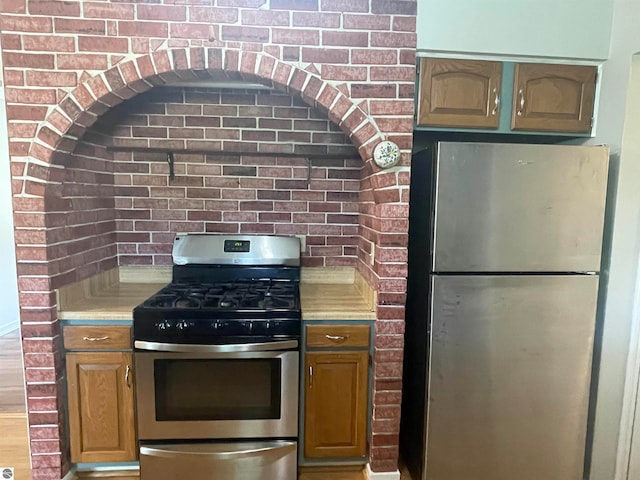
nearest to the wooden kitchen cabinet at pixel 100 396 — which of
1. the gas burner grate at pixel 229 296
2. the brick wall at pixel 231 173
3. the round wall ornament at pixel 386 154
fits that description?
the gas burner grate at pixel 229 296

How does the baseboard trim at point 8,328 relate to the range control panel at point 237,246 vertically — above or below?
below

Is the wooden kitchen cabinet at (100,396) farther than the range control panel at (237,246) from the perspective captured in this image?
No

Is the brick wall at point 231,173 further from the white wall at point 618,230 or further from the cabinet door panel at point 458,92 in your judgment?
the white wall at point 618,230

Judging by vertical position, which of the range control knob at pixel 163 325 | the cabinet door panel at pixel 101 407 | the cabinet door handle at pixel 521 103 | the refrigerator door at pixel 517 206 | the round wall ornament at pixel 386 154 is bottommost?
the cabinet door panel at pixel 101 407

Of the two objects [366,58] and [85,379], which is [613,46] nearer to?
[366,58]

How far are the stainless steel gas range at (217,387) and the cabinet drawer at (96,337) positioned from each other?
0.09 meters

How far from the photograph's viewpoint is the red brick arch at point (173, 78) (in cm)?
170

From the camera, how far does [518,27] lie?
6.03 ft

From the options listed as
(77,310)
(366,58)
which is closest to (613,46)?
(366,58)

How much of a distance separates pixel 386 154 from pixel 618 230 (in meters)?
1.16

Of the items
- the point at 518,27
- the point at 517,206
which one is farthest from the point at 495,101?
the point at 517,206

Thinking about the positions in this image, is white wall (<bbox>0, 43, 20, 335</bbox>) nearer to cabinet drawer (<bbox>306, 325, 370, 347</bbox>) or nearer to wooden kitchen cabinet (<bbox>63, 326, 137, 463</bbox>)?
wooden kitchen cabinet (<bbox>63, 326, 137, 463</bbox>)

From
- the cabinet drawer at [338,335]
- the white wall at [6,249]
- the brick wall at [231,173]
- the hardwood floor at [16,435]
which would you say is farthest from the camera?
the white wall at [6,249]

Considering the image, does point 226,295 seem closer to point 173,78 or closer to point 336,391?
point 336,391
